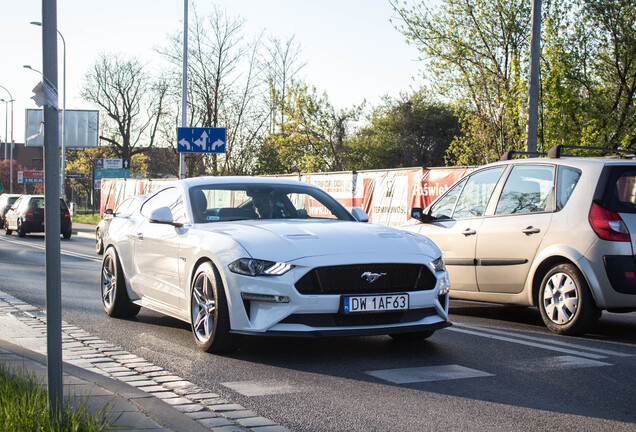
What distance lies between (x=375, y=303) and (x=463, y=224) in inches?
124

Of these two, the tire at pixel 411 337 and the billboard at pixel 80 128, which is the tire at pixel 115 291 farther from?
the billboard at pixel 80 128

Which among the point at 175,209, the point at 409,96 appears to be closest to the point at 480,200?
the point at 175,209

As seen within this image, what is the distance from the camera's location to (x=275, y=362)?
6.11 meters

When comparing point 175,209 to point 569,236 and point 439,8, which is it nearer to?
point 569,236

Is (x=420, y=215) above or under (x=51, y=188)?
under

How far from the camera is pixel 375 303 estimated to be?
5.96 m

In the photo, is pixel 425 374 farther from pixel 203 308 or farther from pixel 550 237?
pixel 550 237

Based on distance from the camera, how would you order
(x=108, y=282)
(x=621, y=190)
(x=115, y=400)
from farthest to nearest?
1. (x=108, y=282)
2. (x=621, y=190)
3. (x=115, y=400)

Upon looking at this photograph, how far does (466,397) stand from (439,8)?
21677 millimetres

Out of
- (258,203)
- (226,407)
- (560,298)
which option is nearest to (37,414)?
(226,407)

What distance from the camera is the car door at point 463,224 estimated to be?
338 inches

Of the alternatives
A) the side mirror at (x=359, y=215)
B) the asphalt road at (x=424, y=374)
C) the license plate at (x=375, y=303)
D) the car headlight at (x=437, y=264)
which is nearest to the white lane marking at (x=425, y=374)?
the asphalt road at (x=424, y=374)

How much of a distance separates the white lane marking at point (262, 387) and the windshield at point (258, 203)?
2.11 metres

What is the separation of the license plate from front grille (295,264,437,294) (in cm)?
6
